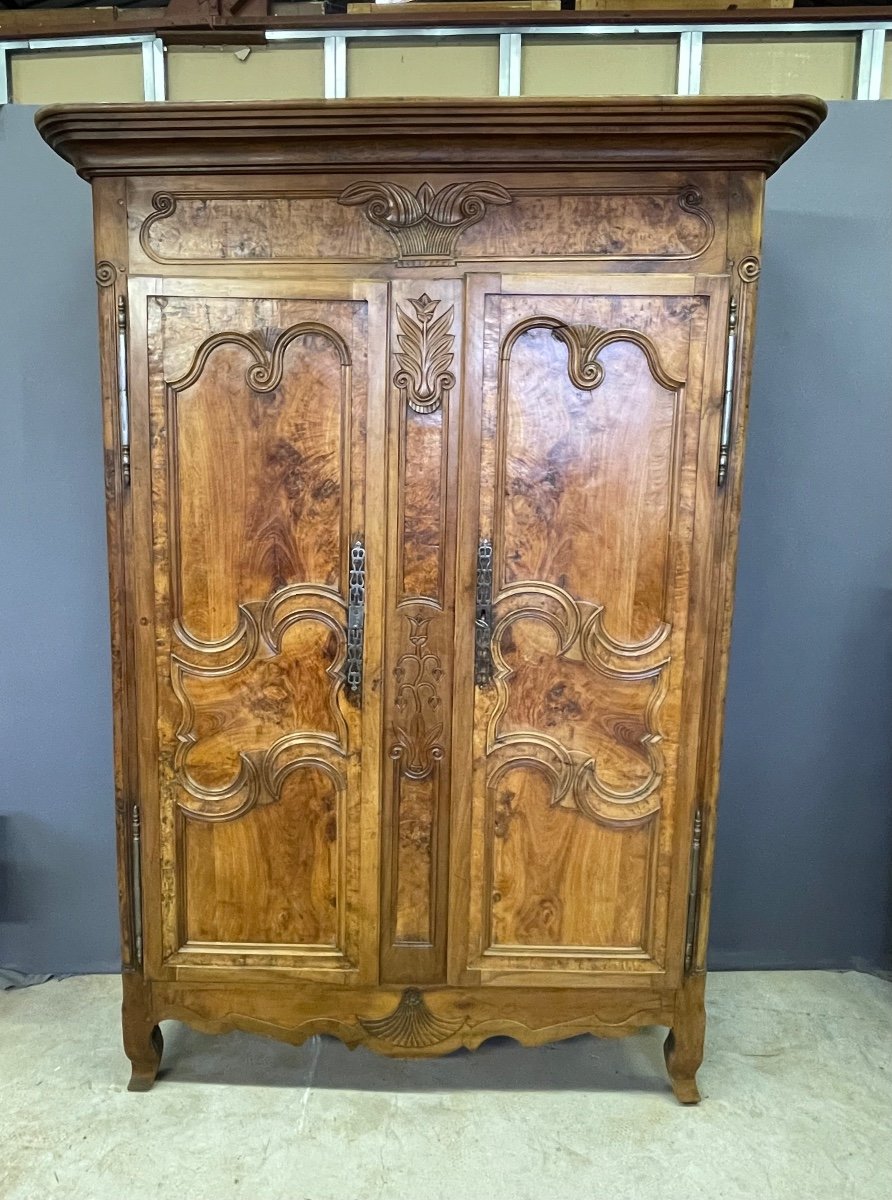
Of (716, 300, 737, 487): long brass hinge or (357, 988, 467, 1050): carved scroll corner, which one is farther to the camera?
(357, 988, 467, 1050): carved scroll corner

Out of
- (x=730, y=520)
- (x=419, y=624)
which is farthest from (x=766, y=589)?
(x=419, y=624)

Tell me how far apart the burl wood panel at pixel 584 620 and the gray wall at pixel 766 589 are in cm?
68

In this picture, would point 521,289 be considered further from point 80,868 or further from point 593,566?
point 80,868

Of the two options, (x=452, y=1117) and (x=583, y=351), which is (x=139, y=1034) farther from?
(x=583, y=351)

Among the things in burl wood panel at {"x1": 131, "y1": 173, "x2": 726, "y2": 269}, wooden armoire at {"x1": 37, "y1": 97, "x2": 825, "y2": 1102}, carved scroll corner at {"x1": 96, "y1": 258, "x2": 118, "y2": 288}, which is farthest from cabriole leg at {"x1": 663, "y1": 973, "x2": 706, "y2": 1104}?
carved scroll corner at {"x1": 96, "y1": 258, "x2": 118, "y2": 288}

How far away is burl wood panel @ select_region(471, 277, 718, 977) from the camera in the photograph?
168cm

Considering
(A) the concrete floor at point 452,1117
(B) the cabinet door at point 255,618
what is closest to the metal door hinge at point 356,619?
(B) the cabinet door at point 255,618

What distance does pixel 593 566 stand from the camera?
68.5 inches

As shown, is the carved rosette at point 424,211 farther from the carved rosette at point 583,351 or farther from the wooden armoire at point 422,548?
the carved rosette at point 583,351

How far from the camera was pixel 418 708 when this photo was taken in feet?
5.88

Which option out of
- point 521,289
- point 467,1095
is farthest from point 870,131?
point 467,1095

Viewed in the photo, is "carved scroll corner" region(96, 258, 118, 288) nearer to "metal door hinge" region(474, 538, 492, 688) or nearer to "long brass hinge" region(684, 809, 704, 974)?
"metal door hinge" region(474, 538, 492, 688)

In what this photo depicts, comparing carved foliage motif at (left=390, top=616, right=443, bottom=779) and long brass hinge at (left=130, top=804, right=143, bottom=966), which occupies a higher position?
carved foliage motif at (left=390, top=616, right=443, bottom=779)

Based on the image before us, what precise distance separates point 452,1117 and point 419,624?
1.11 meters
